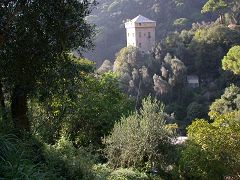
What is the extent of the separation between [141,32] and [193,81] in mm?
14502

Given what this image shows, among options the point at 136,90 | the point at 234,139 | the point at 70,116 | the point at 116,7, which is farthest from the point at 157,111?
the point at 116,7

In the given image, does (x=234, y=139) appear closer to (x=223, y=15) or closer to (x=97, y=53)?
(x=223, y=15)

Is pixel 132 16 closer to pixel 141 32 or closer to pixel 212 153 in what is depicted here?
pixel 141 32

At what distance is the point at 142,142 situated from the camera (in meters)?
10.4

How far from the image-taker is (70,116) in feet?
41.5

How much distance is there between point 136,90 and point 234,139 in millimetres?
21849

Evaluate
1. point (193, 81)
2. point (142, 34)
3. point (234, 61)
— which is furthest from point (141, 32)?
point (234, 61)

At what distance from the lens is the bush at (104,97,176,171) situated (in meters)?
10.4

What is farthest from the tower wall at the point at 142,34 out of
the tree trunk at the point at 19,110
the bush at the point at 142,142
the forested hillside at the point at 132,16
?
the tree trunk at the point at 19,110

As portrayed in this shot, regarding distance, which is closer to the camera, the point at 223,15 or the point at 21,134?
the point at 21,134

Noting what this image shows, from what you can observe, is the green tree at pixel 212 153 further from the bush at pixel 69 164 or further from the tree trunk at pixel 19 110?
the tree trunk at pixel 19 110

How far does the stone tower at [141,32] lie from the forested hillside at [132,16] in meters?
1.27

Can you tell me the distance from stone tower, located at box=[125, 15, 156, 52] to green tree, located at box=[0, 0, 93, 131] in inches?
1536

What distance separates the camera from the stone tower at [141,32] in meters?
45.7
